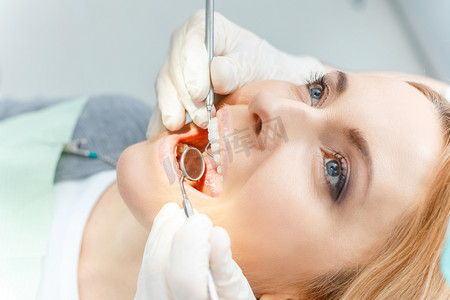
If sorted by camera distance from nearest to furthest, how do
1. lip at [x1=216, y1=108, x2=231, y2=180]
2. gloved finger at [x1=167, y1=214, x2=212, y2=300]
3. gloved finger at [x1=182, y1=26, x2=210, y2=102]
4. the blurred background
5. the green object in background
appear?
gloved finger at [x1=167, y1=214, x2=212, y2=300]
lip at [x1=216, y1=108, x2=231, y2=180]
gloved finger at [x1=182, y1=26, x2=210, y2=102]
the green object in background
the blurred background

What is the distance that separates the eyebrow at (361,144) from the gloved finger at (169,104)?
36 centimetres

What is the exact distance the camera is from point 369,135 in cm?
A: 89

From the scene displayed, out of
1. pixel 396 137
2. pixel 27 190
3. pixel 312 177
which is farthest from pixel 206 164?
pixel 27 190

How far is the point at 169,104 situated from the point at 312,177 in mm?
374

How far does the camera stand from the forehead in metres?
0.89

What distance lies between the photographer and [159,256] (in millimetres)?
885

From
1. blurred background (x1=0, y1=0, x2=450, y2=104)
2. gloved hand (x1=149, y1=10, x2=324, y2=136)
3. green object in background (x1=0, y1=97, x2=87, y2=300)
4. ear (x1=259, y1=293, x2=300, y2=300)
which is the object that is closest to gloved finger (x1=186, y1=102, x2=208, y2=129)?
gloved hand (x1=149, y1=10, x2=324, y2=136)

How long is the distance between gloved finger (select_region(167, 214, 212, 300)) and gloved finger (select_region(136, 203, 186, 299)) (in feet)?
0.11

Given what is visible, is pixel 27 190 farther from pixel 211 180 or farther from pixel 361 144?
pixel 361 144

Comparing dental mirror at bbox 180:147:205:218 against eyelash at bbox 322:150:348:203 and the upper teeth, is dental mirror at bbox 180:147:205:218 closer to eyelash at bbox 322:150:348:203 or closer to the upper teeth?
the upper teeth

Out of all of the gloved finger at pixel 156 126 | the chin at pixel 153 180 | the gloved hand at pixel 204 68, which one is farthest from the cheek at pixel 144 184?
the gloved finger at pixel 156 126

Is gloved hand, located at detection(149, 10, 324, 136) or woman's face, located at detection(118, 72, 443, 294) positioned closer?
woman's face, located at detection(118, 72, 443, 294)

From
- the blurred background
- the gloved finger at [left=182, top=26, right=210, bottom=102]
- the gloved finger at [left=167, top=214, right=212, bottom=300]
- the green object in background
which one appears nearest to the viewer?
the gloved finger at [left=167, top=214, right=212, bottom=300]

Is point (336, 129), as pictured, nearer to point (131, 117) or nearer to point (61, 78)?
point (131, 117)
